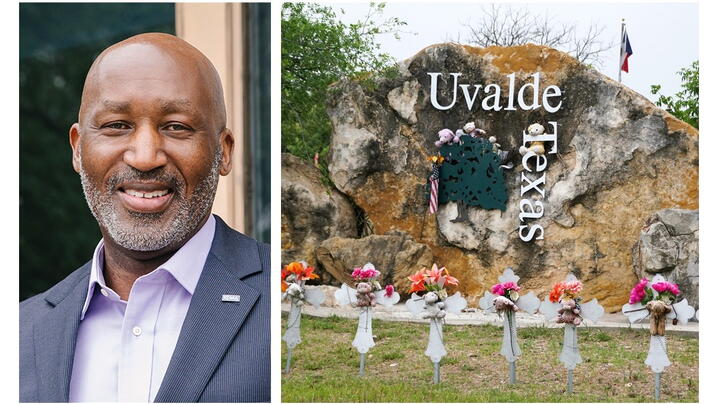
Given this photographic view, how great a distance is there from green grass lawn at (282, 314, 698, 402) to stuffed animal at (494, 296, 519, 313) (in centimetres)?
Result: 11

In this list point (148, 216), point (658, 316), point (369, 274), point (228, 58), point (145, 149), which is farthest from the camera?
point (369, 274)

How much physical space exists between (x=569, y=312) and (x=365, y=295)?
41.7 inches

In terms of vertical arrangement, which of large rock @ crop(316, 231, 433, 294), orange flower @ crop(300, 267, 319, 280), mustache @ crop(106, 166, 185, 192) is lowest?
orange flower @ crop(300, 267, 319, 280)

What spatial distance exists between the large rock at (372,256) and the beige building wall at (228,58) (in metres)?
0.60

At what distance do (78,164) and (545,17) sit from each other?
244cm

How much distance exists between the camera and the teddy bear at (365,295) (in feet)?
14.5

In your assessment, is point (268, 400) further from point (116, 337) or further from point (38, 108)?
point (38, 108)

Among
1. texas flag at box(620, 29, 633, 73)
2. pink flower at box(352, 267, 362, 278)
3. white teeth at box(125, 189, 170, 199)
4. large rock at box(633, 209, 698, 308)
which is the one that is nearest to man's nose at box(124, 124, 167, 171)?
white teeth at box(125, 189, 170, 199)

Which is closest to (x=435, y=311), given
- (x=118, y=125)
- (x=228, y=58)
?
(x=228, y=58)

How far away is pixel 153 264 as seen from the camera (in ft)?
11.6

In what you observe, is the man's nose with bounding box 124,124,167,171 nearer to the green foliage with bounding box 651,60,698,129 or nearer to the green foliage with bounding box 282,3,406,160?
the green foliage with bounding box 282,3,406,160

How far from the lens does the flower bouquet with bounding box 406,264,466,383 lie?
4383 mm

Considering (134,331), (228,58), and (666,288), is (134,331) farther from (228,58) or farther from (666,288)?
(666,288)

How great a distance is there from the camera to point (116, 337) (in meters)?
3.51
